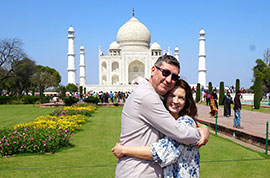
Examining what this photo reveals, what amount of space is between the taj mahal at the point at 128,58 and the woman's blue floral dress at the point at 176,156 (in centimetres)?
4078

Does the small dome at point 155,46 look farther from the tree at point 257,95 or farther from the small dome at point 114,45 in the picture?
the tree at point 257,95

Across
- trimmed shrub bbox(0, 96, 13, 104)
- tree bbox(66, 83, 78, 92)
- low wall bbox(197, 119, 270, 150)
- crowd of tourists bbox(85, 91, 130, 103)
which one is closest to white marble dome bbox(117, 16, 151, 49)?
tree bbox(66, 83, 78, 92)

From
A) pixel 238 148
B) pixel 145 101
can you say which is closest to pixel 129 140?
pixel 145 101

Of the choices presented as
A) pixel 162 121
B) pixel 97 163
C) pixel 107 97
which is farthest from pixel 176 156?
pixel 107 97

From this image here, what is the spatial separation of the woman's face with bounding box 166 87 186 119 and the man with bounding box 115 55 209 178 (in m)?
0.07

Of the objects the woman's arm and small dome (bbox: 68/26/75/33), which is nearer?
the woman's arm

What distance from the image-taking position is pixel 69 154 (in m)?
5.79

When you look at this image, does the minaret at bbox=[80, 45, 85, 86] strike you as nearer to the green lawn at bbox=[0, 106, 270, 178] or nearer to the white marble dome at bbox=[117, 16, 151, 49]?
the white marble dome at bbox=[117, 16, 151, 49]

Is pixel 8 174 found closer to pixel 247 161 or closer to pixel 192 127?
pixel 192 127

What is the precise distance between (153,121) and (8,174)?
334cm

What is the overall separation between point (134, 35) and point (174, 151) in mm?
45489

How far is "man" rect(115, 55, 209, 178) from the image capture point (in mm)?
2010

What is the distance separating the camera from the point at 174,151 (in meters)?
2.03

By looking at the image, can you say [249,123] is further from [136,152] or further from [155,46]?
[155,46]
